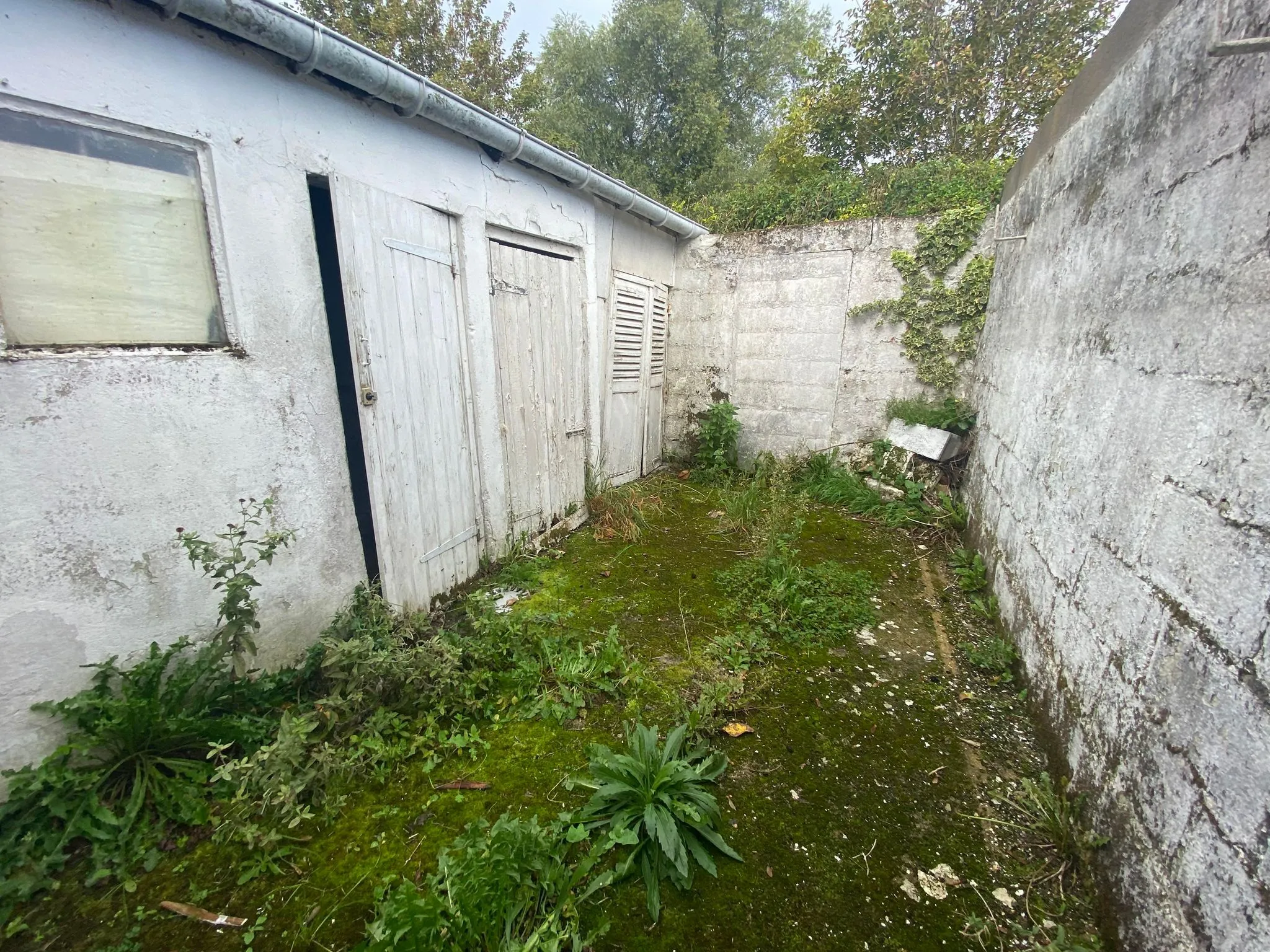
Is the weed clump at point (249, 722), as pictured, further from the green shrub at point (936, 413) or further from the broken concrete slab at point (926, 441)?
the green shrub at point (936, 413)

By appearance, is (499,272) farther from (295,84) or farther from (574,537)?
(574,537)

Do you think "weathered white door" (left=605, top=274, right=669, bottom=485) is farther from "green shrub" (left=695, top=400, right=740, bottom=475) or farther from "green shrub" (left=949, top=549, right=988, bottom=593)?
"green shrub" (left=949, top=549, right=988, bottom=593)

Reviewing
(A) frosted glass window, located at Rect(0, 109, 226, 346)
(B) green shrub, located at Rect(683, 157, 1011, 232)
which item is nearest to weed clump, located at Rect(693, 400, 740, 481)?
(B) green shrub, located at Rect(683, 157, 1011, 232)

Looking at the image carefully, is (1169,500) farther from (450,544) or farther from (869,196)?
(869,196)

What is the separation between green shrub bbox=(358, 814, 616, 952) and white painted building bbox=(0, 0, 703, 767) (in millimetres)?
1482

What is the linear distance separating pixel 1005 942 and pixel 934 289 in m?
5.29

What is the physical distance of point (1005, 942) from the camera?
1.54 metres

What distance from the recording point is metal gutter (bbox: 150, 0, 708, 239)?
6.03 ft

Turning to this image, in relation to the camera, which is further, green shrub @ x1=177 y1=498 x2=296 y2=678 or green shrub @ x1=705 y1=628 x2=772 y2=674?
green shrub @ x1=705 y1=628 x2=772 y2=674

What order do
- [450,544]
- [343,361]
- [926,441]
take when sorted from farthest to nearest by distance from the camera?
[926,441] → [450,544] → [343,361]

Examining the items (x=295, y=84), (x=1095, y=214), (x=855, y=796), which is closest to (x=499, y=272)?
(x=295, y=84)

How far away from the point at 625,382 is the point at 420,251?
3007mm

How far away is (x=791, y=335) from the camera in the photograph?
594 centimetres

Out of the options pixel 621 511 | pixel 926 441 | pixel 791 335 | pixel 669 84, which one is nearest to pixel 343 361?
pixel 621 511
